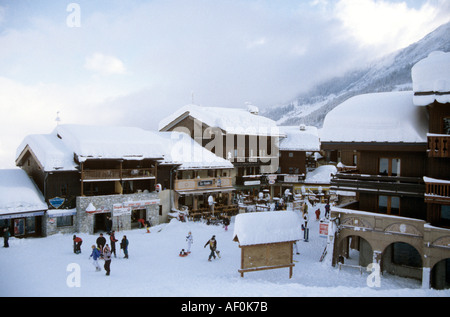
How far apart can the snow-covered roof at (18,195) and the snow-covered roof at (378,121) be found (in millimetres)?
20637

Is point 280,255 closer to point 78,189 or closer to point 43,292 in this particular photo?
point 43,292

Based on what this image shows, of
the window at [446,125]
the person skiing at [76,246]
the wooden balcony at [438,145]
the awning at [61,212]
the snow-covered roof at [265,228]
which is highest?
the window at [446,125]

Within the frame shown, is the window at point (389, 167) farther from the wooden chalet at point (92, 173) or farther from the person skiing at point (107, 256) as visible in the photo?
the wooden chalet at point (92, 173)

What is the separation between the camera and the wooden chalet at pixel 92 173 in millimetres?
25172

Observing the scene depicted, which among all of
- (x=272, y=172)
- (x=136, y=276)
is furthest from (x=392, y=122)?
(x=272, y=172)

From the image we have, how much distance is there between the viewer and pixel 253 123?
43.6 metres

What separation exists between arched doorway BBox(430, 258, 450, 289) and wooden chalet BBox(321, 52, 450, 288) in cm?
5

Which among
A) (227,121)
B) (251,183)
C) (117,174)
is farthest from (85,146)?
(251,183)

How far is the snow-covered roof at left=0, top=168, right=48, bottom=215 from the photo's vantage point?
22.9 metres

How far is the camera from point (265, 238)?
1673 centimetres

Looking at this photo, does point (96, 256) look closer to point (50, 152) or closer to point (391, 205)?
point (50, 152)

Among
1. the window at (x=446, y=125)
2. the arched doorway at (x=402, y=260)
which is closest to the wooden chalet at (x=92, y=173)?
the arched doorway at (x=402, y=260)

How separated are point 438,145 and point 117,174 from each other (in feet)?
73.8

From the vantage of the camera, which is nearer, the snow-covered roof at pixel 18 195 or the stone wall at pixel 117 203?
the snow-covered roof at pixel 18 195
